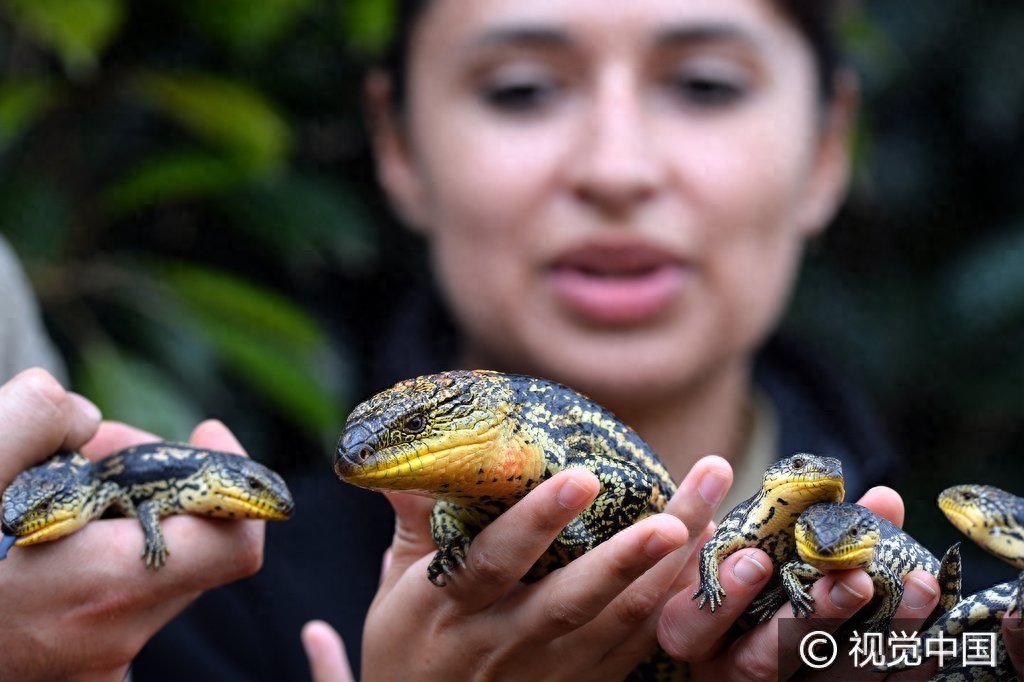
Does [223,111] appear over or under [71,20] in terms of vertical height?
under

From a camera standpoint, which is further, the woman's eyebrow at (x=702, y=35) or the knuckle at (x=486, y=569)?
the woman's eyebrow at (x=702, y=35)

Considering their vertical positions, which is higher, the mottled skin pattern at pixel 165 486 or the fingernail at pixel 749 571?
the fingernail at pixel 749 571

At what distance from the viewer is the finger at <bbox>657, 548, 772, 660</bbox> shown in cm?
154

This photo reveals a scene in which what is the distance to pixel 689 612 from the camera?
160 cm

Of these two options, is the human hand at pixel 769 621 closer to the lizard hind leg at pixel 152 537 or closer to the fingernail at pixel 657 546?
the fingernail at pixel 657 546

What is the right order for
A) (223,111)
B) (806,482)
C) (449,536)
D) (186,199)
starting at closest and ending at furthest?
1. (806,482)
2. (449,536)
3. (223,111)
4. (186,199)

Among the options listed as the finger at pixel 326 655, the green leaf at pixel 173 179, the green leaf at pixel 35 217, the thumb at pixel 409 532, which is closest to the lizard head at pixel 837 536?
the thumb at pixel 409 532

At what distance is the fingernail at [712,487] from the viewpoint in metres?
1.62

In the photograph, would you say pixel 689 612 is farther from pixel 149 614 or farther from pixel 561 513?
pixel 149 614

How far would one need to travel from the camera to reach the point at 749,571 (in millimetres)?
1536

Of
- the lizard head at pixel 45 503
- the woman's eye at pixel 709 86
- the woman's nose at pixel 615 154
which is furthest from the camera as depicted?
the woman's eye at pixel 709 86

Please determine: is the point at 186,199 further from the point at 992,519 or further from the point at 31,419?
the point at 992,519

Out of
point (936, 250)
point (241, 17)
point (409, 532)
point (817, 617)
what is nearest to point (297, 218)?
point (241, 17)

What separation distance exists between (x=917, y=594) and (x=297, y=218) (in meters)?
3.16
